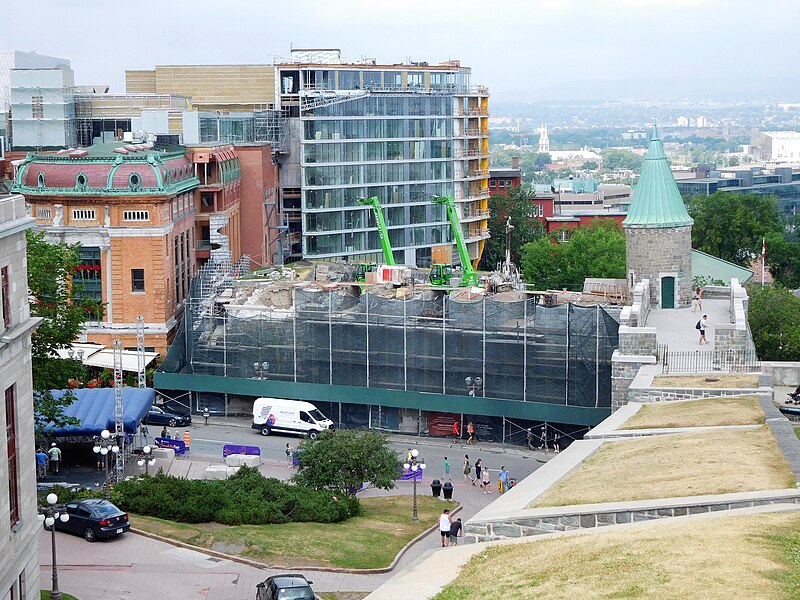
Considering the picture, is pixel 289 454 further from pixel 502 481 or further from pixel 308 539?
pixel 308 539

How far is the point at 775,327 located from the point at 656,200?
36.7ft

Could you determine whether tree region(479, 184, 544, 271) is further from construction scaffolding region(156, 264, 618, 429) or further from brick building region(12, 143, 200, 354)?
brick building region(12, 143, 200, 354)

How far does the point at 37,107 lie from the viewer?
93875 millimetres

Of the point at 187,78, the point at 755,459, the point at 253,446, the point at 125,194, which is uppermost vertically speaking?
the point at 187,78

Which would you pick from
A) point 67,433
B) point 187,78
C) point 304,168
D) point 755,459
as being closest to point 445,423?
point 67,433

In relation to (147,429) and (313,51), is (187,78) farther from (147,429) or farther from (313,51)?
(147,429)

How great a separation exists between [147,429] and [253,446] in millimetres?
5822

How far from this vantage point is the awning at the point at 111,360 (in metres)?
63.4

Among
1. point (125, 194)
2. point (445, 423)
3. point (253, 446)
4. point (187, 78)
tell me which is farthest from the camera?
point (187, 78)

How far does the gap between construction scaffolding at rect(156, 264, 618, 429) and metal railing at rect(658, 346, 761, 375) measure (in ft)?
31.5

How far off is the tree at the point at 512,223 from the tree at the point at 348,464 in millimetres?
73984

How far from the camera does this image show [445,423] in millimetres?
59969

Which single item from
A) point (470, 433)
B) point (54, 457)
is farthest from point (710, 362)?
point (54, 457)

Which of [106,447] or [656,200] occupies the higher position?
[656,200]
